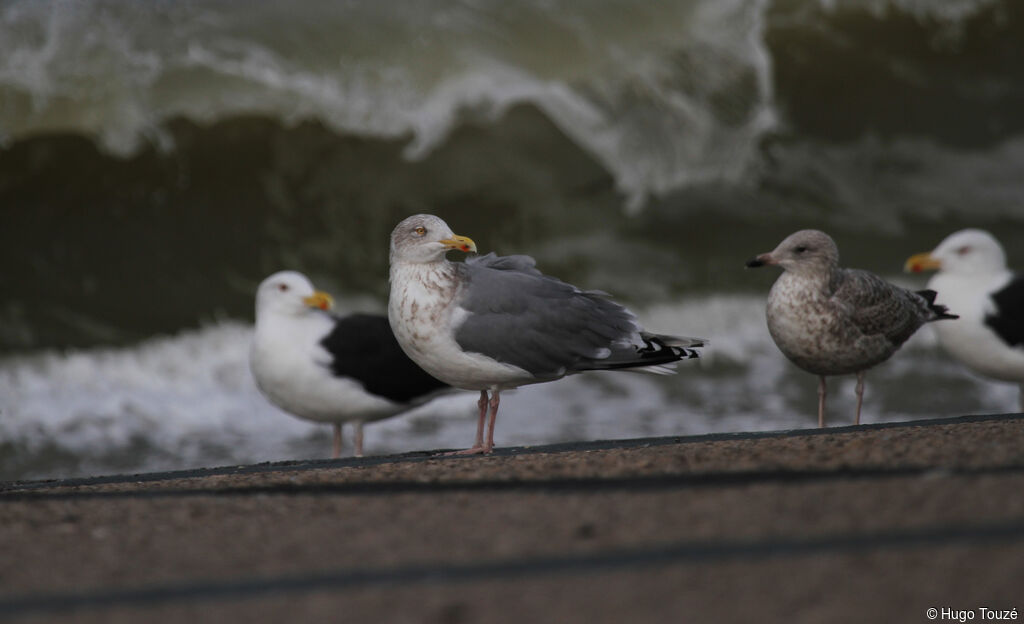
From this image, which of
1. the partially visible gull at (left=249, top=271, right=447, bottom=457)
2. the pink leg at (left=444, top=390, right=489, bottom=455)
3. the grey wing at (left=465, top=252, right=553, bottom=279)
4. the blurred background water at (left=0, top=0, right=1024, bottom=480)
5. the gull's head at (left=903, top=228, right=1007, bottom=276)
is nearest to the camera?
the pink leg at (left=444, top=390, right=489, bottom=455)

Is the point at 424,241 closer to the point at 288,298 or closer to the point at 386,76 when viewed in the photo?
the point at 288,298

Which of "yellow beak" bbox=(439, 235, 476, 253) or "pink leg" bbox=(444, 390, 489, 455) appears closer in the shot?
"pink leg" bbox=(444, 390, 489, 455)

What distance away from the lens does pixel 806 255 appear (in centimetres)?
429

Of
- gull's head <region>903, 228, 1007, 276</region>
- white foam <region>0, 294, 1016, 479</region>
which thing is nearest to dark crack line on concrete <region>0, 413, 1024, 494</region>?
gull's head <region>903, 228, 1007, 276</region>

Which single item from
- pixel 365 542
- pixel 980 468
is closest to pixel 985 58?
pixel 980 468

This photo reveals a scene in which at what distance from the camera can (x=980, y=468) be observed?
2.46 metres

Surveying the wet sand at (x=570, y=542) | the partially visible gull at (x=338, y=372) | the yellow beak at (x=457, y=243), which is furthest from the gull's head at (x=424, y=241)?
the partially visible gull at (x=338, y=372)

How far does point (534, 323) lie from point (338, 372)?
1.46 meters

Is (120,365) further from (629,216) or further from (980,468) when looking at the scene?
(980,468)

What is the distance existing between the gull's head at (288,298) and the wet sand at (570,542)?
2.35 meters

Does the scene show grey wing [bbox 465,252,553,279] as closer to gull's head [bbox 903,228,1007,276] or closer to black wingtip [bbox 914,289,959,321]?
black wingtip [bbox 914,289,959,321]

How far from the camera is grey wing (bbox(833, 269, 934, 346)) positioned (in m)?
4.24

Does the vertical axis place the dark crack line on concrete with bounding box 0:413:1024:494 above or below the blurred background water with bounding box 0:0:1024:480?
below

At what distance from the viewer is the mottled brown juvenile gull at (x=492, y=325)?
380 cm
